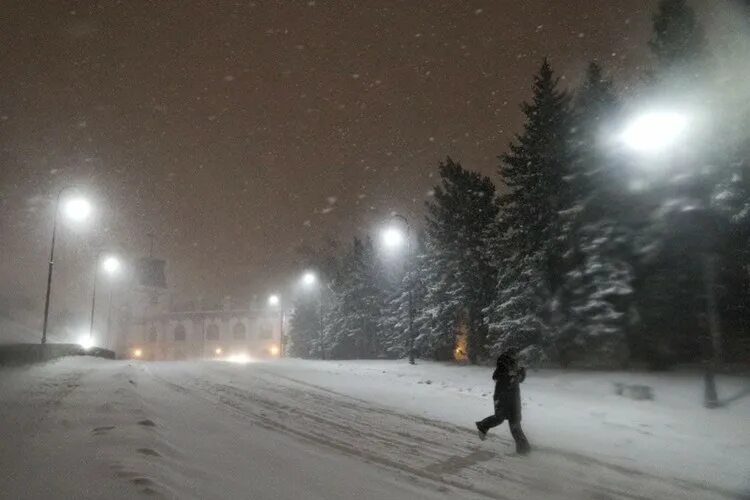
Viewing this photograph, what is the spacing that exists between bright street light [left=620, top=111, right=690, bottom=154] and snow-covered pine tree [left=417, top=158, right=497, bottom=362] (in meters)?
19.3

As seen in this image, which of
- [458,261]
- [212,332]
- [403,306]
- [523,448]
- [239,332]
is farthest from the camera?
[212,332]

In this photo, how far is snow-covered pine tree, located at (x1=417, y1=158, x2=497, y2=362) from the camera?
108ft

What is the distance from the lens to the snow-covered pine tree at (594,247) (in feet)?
75.4

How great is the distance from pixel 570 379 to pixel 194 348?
109m

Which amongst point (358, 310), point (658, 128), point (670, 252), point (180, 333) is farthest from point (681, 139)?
point (180, 333)

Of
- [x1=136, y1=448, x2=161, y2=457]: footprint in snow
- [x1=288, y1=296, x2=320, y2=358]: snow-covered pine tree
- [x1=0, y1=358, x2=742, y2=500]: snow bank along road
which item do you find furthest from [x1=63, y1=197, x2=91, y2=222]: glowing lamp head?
[x1=288, y1=296, x2=320, y2=358]: snow-covered pine tree

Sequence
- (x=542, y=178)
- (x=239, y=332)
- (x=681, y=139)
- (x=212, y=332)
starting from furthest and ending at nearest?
(x=212, y=332)
(x=239, y=332)
(x=542, y=178)
(x=681, y=139)

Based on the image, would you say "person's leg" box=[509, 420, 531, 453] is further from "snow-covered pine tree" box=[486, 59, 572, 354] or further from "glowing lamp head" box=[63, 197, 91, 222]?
"glowing lamp head" box=[63, 197, 91, 222]

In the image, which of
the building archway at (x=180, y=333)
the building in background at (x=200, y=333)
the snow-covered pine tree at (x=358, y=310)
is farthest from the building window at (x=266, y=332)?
the snow-covered pine tree at (x=358, y=310)

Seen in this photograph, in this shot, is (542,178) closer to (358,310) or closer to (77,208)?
(77,208)

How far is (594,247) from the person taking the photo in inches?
928

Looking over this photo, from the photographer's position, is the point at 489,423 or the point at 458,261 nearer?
the point at 489,423

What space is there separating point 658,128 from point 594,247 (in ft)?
35.9

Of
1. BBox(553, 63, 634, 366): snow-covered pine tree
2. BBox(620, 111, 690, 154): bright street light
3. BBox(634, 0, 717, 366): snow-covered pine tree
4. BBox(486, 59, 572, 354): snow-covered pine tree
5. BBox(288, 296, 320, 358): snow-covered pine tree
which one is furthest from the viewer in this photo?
BBox(288, 296, 320, 358): snow-covered pine tree
